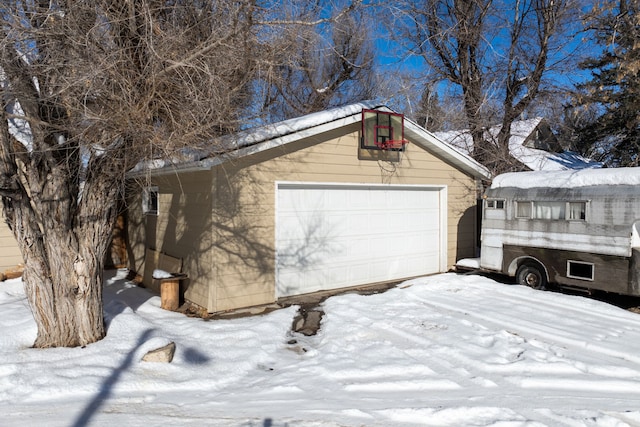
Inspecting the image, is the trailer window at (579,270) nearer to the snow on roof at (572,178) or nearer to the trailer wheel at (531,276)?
the trailer wheel at (531,276)

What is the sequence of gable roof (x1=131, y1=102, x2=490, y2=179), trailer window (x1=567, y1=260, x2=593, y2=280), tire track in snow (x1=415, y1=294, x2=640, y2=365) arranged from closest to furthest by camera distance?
1. tire track in snow (x1=415, y1=294, x2=640, y2=365)
2. gable roof (x1=131, y1=102, x2=490, y2=179)
3. trailer window (x1=567, y1=260, x2=593, y2=280)

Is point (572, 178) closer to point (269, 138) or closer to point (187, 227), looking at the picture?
point (269, 138)

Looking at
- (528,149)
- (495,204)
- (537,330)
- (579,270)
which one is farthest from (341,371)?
(528,149)

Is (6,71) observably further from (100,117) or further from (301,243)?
(301,243)

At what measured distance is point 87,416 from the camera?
3471 millimetres

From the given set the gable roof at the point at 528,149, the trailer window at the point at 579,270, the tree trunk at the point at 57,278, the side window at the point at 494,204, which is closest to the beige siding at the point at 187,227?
the tree trunk at the point at 57,278

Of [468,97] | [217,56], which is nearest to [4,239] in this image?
[217,56]

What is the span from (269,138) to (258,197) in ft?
3.32

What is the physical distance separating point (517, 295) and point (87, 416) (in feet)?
23.0

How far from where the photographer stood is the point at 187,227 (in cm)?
719

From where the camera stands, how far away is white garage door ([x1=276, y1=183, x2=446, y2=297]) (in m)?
7.55

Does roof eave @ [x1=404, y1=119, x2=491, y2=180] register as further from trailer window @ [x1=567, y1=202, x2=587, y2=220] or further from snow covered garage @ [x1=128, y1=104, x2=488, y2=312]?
trailer window @ [x1=567, y1=202, x2=587, y2=220]

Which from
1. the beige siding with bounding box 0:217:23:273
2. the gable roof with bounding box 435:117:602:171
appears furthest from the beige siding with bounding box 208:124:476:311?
the gable roof with bounding box 435:117:602:171

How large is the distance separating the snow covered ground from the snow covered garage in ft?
3.31
